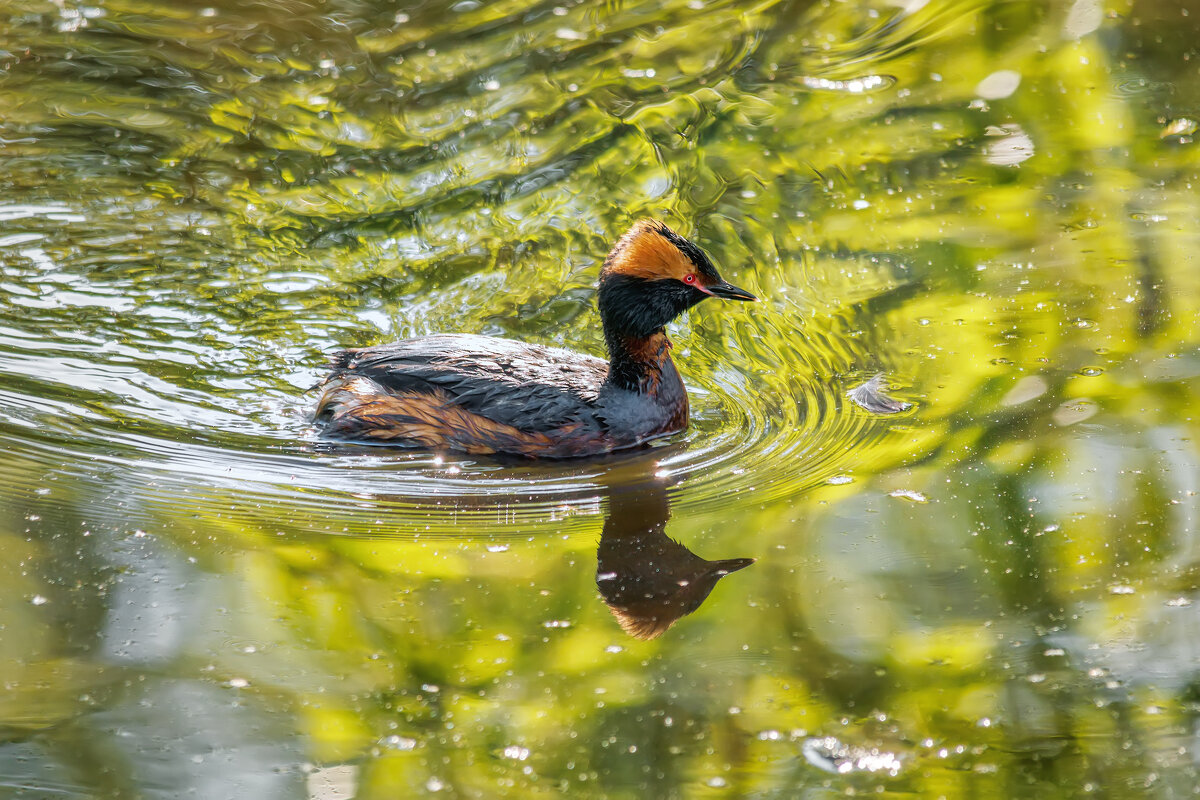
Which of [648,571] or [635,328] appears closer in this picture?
[648,571]

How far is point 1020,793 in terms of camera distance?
415 cm

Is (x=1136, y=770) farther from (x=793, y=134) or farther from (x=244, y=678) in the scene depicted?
(x=793, y=134)

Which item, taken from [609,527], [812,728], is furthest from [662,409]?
[812,728]

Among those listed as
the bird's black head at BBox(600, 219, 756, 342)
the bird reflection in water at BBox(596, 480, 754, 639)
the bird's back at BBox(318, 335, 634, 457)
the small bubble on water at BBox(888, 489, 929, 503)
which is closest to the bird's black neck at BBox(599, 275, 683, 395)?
the bird's black head at BBox(600, 219, 756, 342)

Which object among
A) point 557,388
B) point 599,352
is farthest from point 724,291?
point 599,352

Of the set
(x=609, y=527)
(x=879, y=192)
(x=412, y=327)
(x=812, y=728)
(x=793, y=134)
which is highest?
(x=793, y=134)

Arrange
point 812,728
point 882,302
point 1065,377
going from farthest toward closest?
1. point 882,302
2. point 1065,377
3. point 812,728

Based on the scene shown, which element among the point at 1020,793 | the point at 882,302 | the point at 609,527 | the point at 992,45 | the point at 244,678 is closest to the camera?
the point at 1020,793

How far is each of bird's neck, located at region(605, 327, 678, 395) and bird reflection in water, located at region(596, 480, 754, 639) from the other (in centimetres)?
113

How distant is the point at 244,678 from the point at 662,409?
10.1 ft

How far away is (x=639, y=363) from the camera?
23.7 feet

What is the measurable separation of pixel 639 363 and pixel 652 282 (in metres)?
0.46

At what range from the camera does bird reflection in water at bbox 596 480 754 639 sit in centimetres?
520

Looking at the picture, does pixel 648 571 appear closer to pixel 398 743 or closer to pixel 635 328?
pixel 398 743
